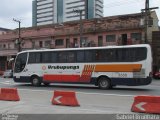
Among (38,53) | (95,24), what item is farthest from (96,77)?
(95,24)

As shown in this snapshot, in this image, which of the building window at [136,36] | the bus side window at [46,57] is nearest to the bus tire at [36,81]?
the bus side window at [46,57]

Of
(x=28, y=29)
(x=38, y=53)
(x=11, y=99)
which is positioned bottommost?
(x=11, y=99)

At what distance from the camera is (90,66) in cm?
2189

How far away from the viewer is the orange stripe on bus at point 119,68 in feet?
65.6

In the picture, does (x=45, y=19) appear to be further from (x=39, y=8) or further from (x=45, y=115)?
(x=45, y=115)

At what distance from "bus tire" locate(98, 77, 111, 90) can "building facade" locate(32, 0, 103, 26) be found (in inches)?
1612

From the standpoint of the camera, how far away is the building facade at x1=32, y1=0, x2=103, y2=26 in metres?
62.7

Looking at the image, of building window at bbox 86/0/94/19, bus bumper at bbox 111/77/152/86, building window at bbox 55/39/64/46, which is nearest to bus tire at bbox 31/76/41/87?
bus bumper at bbox 111/77/152/86

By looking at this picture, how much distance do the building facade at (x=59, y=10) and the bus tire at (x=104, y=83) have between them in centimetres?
4095

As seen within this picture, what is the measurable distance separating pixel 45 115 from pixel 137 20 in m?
38.6

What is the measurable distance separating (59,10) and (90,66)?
176ft

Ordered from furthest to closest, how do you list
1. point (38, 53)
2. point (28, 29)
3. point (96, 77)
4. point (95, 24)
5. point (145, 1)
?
point (28, 29) → point (95, 24) → point (145, 1) → point (38, 53) → point (96, 77)

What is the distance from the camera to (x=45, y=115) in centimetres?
994

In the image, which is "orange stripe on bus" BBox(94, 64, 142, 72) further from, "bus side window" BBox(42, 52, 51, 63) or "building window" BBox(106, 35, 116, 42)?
"building window" BBox(106, 35, 116, 42)
